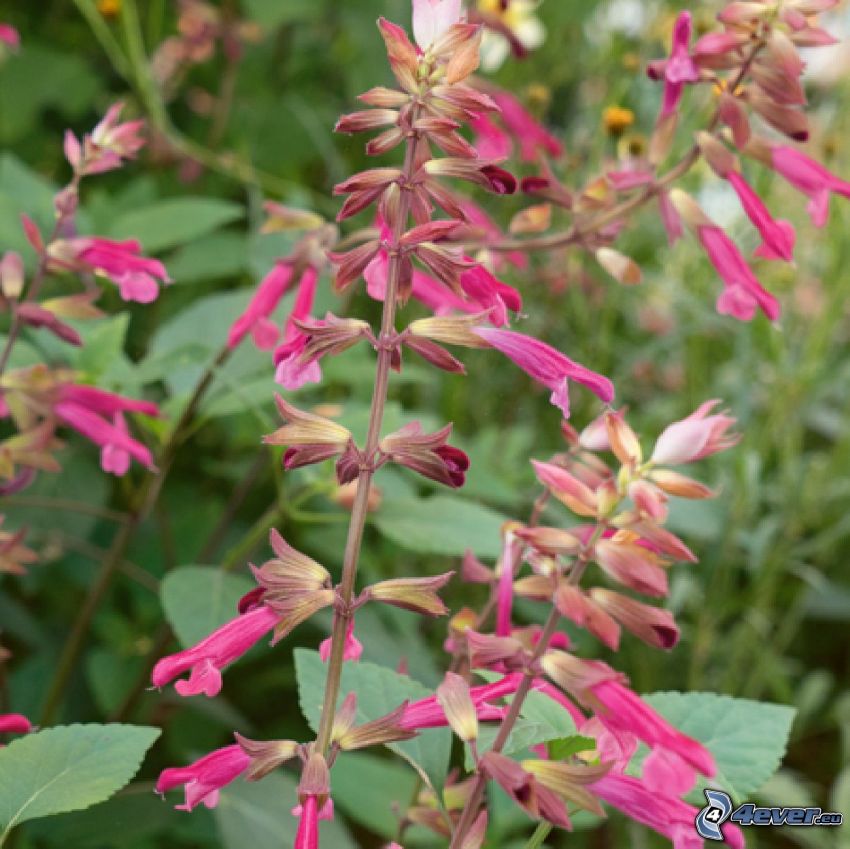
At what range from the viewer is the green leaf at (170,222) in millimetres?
998

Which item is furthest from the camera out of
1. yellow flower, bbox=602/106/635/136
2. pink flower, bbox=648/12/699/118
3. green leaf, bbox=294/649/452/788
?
yellow flower, bbox=602/106/635/136

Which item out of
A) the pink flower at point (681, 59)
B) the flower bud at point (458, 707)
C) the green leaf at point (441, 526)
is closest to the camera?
the flower bud at point (458, 707)

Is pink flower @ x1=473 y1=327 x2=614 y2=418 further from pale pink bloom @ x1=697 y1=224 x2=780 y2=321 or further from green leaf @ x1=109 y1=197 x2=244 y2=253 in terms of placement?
green leaf @ x1=109 y1=197 x2=244 y2=253

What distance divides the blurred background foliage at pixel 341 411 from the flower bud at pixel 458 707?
12.9 inches

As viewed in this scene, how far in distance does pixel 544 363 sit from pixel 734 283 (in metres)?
0.24

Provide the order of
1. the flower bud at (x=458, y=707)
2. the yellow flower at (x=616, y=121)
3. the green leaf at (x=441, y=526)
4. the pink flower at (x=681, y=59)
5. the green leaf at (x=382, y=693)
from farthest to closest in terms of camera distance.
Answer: the yellow flower at (x=616, y=121) < the green leaf at (x=441, y=526) < the pink flower at (x=681, y=59) < the green leaf at (x=382, y=693) < the flower bud at (x=458, y=707)

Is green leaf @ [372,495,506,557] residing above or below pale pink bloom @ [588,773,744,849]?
below

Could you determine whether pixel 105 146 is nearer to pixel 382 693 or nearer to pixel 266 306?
pixel 266 306

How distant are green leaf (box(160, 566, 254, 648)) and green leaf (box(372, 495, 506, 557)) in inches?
4.3

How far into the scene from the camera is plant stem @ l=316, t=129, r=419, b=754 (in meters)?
0.40

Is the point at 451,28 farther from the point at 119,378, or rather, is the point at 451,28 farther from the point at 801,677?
the point at 801,677

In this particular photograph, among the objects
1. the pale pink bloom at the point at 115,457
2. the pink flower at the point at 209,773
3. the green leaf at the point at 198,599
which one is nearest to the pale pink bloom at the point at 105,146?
the pale pink bloom at the point at 115,457

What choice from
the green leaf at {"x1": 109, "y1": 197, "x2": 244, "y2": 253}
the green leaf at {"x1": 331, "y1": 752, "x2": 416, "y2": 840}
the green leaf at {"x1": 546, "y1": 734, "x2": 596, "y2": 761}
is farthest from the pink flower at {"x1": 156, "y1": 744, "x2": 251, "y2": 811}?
the green leaf at {"x1": 109, "y1": 197, "x2": 244, "y2": 253}

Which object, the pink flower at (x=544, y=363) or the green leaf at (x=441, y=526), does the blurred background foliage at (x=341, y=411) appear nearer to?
the green leaf at (x=441, y=526)
